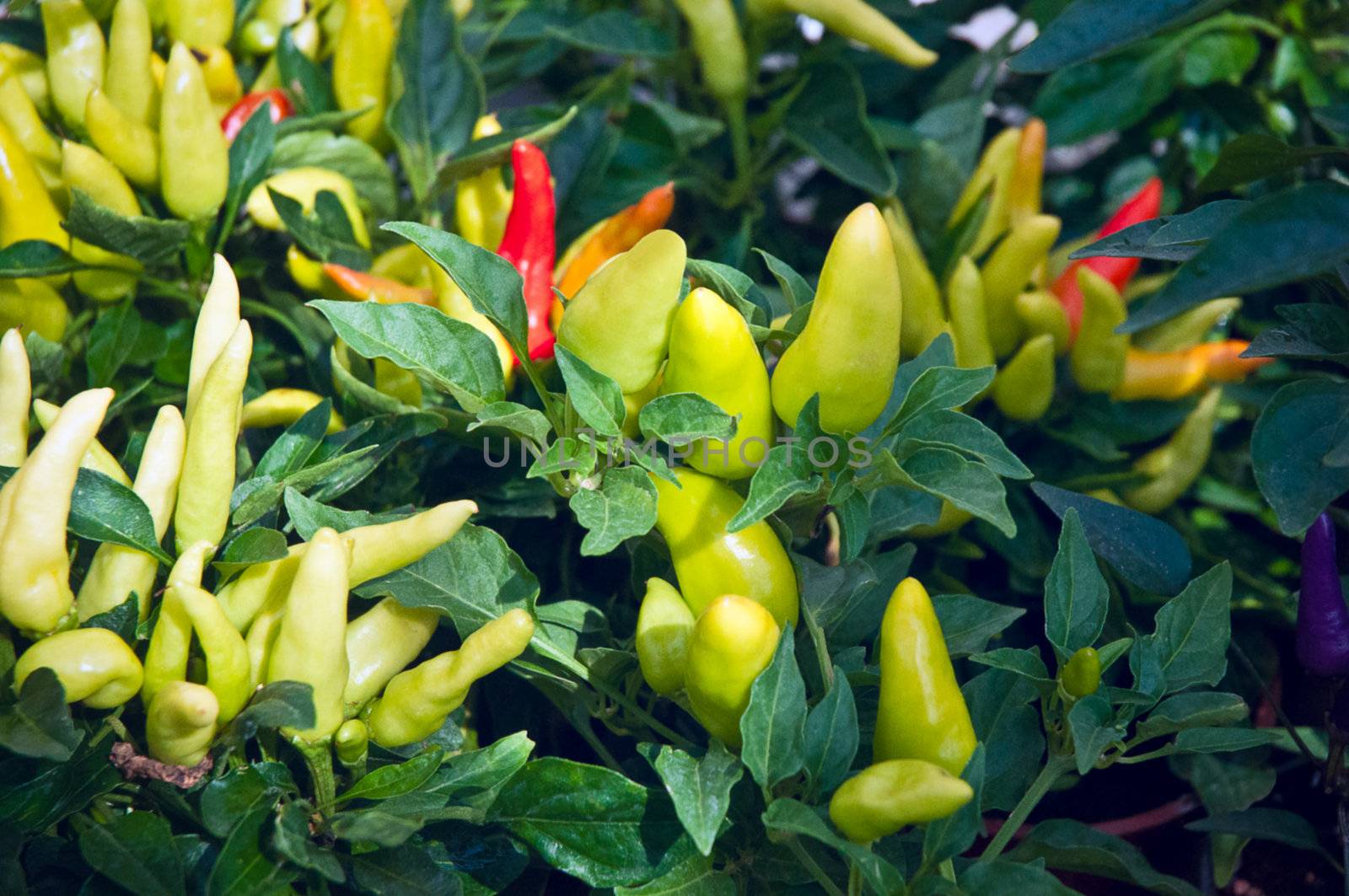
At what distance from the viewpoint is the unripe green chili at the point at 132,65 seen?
Result: 34.7 inches

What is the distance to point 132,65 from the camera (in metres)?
0.89

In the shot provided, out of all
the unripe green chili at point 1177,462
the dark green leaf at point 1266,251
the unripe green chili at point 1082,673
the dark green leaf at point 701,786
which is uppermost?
the dark green leaf at point 1266,251

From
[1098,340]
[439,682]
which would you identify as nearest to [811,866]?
[439,682]

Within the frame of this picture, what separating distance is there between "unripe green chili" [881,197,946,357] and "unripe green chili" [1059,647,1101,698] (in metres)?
0.37

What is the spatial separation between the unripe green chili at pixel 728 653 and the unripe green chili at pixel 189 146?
52cm

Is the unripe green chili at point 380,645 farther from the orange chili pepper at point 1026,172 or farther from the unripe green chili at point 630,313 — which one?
the orange chili pepper at point 1026,172

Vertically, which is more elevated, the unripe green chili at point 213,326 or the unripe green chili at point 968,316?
the unripe green chili at point 213,326

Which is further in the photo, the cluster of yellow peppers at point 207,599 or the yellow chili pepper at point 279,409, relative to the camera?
the yellow chili pepper at point 279,409

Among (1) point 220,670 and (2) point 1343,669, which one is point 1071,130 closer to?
(2) point 1343,669

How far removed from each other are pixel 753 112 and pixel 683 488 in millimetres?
801

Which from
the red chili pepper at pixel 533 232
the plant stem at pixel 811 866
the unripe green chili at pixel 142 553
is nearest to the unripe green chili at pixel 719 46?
the red chili pepper at pixel 533 232

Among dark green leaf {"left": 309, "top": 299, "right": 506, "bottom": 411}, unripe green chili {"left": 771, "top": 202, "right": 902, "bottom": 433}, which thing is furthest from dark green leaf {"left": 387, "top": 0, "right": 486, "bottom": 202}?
unripe green chili {"left": 771, "top": 202, "right": 902, "bottom": 433}

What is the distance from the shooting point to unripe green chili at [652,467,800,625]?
2.19 feet

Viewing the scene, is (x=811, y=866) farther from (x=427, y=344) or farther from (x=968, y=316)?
(x=968, y=316)
